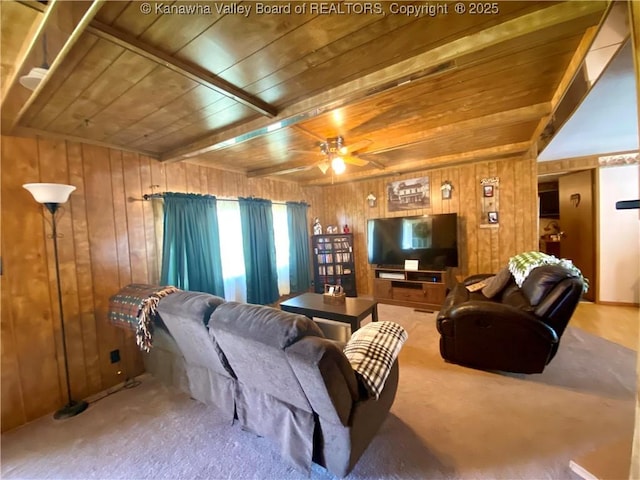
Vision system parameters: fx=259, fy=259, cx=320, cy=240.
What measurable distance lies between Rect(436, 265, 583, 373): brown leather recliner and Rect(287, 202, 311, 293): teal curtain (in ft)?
8.81

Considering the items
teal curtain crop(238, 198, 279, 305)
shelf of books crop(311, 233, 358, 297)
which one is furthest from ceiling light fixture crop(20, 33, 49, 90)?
shelf of books crop(311, 233, 358, 297)

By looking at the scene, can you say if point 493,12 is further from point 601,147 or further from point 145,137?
point 601,147

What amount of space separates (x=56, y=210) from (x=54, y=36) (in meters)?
1.41

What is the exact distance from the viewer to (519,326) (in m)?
2.10

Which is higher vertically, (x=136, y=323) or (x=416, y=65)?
(x=416, y=65)

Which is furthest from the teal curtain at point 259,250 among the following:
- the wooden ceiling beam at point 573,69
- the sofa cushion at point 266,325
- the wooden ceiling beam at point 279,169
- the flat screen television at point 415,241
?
the wooden ceiling beam at point 573,69

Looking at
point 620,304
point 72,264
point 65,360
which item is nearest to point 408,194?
point 620,304

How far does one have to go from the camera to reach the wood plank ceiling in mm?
1132

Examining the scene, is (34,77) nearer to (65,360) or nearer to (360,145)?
(65,360)

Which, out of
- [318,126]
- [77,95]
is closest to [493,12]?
[318,126]

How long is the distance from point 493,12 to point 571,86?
966 millimetres

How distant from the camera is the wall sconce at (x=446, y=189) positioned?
4.25 metres

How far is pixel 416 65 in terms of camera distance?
55.9 inches

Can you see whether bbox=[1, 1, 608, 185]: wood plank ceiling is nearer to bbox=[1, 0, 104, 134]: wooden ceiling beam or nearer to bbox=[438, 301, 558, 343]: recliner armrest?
bbox=[1, 0, 104, 134]: wooden ceiling beam
